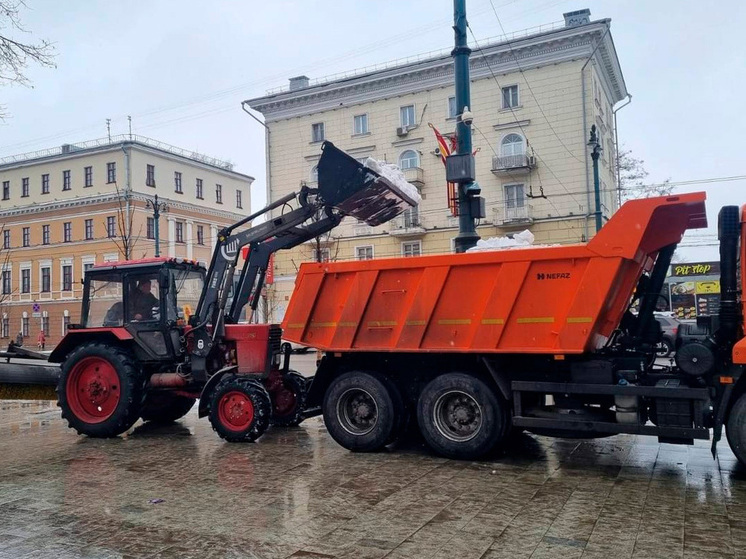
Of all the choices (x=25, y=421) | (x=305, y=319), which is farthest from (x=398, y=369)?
(x=25, y=421)

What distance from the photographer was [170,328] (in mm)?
10234

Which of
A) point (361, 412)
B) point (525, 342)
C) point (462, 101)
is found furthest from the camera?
point (462, 101)

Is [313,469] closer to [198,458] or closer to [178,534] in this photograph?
[198,458]

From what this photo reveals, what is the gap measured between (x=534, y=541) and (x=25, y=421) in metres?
10.6

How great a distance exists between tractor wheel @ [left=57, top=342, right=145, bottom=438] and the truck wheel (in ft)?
9.96

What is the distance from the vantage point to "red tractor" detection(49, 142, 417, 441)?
988cm

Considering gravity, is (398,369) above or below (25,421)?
above

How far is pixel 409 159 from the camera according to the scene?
41.9m

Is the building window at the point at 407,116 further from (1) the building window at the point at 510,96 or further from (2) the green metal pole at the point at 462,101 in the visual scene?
(2) the green metal pole at the point at 462,101

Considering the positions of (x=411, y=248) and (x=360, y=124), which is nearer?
(x=411, y=248)

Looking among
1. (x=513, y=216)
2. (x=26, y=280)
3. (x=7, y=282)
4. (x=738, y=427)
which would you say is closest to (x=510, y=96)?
(x=513, y=216)

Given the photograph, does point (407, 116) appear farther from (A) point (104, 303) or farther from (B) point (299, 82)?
(A) point (104, 303)

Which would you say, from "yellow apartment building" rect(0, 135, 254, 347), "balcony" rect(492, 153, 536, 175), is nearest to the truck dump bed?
"balcony" rect(492, 153, 536, 175)

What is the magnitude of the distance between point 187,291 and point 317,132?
3548cm
